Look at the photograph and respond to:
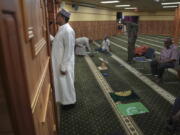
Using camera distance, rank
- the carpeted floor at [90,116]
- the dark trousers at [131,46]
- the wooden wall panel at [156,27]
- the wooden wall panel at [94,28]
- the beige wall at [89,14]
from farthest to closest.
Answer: the wooden wall panel at [156,27] < the wooden wall panel at [94,28] < the beige wall at [89,14] < the dark trousers at [131,46] < the carpeted floor at [90,116]

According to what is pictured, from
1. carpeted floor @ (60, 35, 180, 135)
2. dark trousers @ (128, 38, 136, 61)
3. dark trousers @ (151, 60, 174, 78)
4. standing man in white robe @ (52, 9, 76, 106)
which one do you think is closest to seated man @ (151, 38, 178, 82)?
dark trousers @ (151, 60, 174, 78)

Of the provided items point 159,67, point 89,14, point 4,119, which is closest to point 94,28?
point 89,14

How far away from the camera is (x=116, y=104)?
3.10 meters

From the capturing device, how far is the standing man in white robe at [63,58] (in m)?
2.50

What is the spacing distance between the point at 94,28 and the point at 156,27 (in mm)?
9411

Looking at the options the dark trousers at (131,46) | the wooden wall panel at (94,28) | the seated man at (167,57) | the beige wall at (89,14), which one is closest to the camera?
the seated man at (167,57)

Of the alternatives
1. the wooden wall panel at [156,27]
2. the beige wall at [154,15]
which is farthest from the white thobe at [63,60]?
the beige wall at [154,15]

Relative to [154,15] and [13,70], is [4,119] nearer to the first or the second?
[13,70]

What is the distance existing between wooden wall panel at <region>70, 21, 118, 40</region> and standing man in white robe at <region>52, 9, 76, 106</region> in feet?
26.5

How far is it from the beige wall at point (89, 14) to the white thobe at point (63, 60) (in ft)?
24.7

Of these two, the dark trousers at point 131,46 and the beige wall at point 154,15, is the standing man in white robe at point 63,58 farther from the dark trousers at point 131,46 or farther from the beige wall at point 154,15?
the beige wall at point 154,15

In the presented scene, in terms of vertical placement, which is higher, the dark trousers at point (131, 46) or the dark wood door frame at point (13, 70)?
the dark wood door frame at point (13, 70)

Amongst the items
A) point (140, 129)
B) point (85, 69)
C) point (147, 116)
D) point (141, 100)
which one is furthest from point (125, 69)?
point (140, 129)

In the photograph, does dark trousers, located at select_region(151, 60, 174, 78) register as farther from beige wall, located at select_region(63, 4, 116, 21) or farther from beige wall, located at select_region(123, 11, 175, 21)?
beige wall, located at select_region(123, 11, 175, 21)
